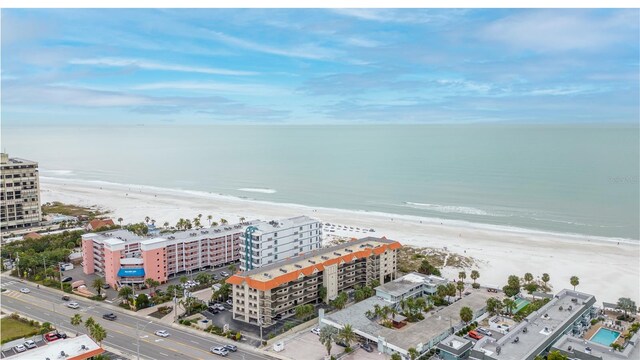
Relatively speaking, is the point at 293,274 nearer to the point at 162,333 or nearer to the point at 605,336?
the point at 162,333

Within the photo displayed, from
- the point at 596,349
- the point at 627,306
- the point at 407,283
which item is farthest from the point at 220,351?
the point at 627,306

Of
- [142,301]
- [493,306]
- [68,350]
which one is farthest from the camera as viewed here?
[142,301]

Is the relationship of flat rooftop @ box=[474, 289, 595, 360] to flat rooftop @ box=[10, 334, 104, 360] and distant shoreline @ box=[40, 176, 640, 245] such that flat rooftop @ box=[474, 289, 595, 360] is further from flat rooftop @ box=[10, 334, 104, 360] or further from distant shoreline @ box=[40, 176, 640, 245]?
distant shoreline @ box=[40, 176, 640, 245]

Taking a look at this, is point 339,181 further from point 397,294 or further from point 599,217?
point 397,294

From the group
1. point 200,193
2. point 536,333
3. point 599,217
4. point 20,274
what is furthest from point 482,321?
point 200,193

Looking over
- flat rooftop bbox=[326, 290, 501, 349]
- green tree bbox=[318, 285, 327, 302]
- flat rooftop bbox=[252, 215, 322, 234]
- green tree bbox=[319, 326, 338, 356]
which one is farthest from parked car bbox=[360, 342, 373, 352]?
flat rooftop bbox=[252, 215, 322, 234]

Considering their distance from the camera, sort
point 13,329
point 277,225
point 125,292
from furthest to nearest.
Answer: point 277,225 < point 125,292 < point 13,329
